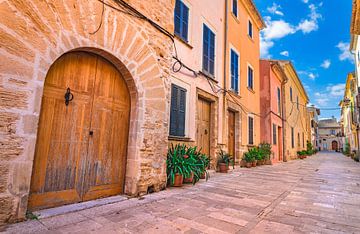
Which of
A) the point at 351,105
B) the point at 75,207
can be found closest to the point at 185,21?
the point at 75,207

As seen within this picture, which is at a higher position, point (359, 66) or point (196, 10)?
point (359, 66)

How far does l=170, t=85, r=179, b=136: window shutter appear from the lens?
5371mm

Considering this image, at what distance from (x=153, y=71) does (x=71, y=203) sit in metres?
2.66

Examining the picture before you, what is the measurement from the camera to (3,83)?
2141 mm

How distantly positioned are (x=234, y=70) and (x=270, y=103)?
181 inches

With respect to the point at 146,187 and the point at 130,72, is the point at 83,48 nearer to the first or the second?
the point at 130,72

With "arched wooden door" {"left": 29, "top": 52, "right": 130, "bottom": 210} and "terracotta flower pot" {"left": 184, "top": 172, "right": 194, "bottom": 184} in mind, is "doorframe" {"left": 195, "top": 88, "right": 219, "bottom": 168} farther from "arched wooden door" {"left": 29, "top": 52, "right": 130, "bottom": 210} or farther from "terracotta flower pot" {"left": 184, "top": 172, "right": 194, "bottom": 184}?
"arched wooden door" {"left": 29, "top": 52, "right": 130, "bottom": 210}

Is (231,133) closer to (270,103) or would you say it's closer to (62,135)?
(270,103)

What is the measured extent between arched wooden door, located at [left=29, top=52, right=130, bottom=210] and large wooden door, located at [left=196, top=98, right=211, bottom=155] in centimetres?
336

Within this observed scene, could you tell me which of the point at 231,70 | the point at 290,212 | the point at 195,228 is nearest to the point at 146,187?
the point at 195,228

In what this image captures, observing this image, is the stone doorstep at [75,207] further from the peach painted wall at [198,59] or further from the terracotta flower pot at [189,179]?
the peach painted wall at [198,59]

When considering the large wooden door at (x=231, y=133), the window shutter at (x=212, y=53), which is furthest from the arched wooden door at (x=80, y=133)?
the large wooden door at (x=231, y=133)

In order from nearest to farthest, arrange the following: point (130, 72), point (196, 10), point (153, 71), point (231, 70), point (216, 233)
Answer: point (216, 233) → point (130, 72) → point (153, 71) → point (196, 10) → point (231, 70)

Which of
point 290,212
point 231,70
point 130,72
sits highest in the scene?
point 231,70
